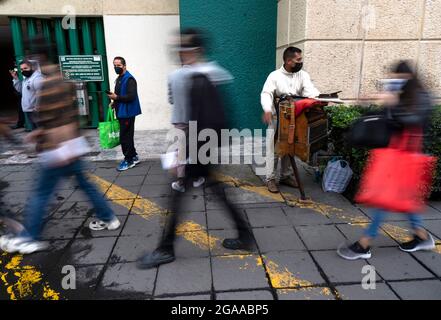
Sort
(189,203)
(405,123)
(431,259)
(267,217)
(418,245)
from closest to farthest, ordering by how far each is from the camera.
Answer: (405,123) → (431,259) → (418,245) → (267,217) → (189,203)

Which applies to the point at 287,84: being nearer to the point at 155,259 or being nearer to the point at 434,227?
the point at 434,227

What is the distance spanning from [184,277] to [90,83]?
21.9 ft

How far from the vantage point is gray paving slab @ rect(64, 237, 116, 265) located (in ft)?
9.46

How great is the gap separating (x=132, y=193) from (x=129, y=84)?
1.66 metres

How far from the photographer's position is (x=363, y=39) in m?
5.02

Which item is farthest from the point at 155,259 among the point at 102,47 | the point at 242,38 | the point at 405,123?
the point at 102,47

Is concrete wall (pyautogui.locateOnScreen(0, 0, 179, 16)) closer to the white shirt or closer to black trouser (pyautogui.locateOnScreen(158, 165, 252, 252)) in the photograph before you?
the white shirt

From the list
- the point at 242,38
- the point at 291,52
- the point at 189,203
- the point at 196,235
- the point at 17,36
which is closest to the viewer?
the point at 196,235

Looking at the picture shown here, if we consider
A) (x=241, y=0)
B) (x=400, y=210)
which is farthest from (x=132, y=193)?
(x=241, y=0)

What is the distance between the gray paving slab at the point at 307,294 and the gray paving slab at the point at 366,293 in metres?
0.09

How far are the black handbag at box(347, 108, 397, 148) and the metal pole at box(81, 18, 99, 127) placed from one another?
22.6 ft

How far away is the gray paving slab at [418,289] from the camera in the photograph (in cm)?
237

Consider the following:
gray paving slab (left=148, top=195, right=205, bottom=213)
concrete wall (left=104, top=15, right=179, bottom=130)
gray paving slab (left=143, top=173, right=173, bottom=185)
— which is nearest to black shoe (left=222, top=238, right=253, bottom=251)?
gray paving slab (left=148, top=195, right=205, bottom=213)

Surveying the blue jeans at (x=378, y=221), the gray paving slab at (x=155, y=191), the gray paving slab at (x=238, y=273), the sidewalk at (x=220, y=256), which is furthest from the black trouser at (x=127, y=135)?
the blue jeans at (x=378, y=221)
